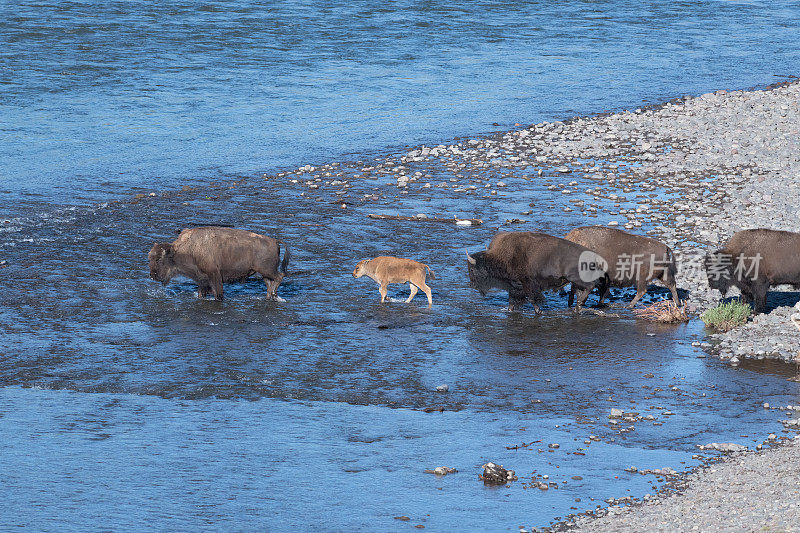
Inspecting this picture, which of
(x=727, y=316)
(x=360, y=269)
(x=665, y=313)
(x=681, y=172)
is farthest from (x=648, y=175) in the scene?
(x=360, y=269)

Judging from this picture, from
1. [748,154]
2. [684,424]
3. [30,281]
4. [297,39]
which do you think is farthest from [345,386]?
[297,39]

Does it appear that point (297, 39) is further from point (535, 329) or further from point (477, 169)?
point (535, 329)

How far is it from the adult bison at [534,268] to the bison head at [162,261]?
4094 millimetres

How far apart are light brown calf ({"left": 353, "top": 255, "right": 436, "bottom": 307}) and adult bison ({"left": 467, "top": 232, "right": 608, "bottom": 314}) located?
69 cm

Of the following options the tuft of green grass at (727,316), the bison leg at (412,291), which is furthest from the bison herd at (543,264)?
the tuft of green grass at (727,316)

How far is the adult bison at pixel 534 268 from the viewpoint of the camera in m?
15.3

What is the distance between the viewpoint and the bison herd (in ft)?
49.5

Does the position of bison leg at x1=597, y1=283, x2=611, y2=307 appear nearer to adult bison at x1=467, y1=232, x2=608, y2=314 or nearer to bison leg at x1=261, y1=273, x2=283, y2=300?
adult bison at x1=467, y1=232, x2=608, y2=314

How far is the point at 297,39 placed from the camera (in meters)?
41.5

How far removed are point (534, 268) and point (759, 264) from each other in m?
2.92

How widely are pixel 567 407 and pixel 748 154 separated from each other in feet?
42.8

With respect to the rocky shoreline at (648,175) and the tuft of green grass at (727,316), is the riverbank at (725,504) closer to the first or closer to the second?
the tuft of green grass at (727,316)

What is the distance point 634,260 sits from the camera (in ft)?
51.0

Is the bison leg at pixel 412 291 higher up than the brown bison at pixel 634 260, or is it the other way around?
the brown bison at pixel 634 260
